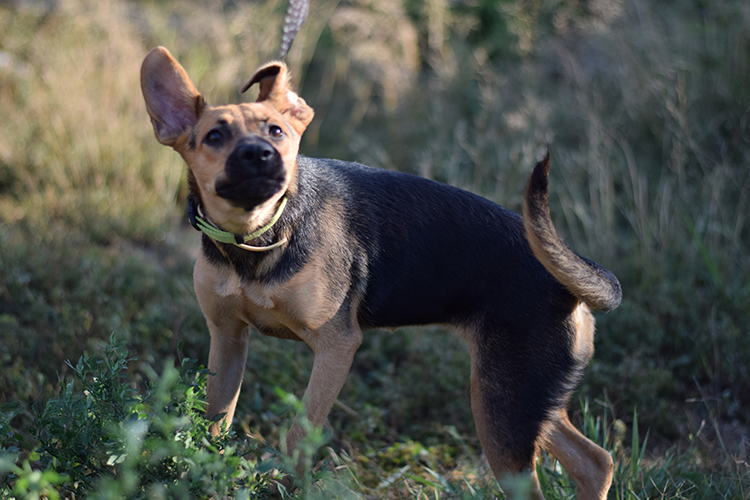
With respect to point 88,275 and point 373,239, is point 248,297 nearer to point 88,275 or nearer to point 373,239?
point 373,239

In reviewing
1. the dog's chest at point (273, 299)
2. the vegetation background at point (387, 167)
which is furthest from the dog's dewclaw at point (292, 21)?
the vegetation background at point (387, 167)

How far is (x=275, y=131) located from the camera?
98.8 inches

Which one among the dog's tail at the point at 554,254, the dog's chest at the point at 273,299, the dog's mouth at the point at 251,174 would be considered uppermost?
the dog's mouth at the point at 251,174

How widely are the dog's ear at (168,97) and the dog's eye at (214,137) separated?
0.19 metres

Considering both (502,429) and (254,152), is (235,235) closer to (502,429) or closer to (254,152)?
(254,152)

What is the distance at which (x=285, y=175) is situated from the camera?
2.36 metres

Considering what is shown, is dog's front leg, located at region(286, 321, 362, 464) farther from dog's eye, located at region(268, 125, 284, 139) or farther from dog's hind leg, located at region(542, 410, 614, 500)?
dog's hind leg, located at region(542, 410, 614, 500)

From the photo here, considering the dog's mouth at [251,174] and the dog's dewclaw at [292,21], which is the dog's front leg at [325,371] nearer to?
the dog's mouth at [251,174]

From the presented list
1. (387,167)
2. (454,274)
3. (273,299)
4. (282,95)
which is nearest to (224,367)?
(273,299)

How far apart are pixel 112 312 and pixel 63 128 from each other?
2892mm

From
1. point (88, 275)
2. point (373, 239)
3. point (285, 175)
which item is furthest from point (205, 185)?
point (88, 275)

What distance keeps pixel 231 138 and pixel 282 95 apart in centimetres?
44

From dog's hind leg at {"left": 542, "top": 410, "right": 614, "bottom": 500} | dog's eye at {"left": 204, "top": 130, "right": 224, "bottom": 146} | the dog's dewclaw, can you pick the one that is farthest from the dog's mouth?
dog's hind leg at {"left": 542, "top": 410, "right": 614, "bottom": 500}

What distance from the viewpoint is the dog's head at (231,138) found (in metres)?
2.26
